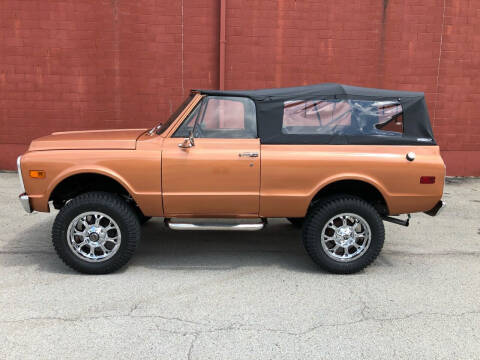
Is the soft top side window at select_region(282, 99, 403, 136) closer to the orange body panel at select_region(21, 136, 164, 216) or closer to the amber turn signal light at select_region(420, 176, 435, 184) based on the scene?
the amber turn signal light at select_region(420, 176, 435, 184)

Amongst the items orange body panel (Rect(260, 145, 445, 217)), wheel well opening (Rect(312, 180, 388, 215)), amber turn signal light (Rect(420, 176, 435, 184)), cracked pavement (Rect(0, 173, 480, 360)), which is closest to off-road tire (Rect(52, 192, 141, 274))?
cracked pavement (Rect(0, 173, 480, 360))

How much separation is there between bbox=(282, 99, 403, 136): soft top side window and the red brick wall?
500 centimetres

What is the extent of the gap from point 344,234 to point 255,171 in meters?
1.11

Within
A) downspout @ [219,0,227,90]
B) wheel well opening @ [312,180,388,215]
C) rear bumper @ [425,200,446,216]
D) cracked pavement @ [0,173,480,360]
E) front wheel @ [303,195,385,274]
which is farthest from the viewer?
downspout @ [219,0,227,90]

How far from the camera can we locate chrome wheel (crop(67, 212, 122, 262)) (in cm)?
441

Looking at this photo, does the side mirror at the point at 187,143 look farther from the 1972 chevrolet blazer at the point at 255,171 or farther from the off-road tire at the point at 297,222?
the off-road tire at the point at 297,222

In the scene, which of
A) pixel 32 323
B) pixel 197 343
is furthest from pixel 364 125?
pixel 32 323

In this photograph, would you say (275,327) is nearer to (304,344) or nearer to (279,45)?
(304,344)

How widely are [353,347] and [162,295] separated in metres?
1.72

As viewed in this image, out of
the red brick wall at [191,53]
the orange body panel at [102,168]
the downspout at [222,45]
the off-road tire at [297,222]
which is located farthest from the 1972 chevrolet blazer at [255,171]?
the red brick wall at [191,53]

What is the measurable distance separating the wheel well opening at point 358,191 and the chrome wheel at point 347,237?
1.07ft

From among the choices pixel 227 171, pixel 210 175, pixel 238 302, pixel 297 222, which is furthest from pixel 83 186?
pixel 297 222

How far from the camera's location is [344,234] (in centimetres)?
454

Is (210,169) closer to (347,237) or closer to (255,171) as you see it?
(255,171)
